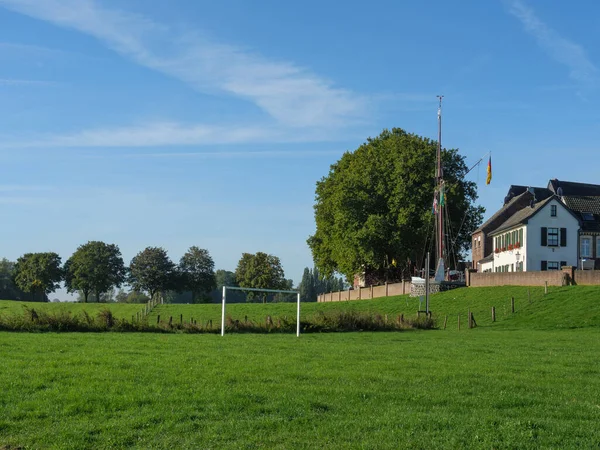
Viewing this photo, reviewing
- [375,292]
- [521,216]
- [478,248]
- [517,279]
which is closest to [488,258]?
[478,248]

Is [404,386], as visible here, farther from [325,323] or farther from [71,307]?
[71,307]

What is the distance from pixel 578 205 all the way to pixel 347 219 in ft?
85.6

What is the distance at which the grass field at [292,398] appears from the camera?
395 inches

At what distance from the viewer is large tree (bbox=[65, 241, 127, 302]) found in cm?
13150

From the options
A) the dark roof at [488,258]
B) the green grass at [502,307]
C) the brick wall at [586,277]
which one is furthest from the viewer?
the dark roof at [488,258]

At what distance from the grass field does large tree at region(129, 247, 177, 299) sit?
11303 cm

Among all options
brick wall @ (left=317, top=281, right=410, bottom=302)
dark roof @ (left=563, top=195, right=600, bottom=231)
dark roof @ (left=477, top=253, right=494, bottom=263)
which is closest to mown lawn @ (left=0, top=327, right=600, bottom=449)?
brick wall @ (left=317, top=281, right=410, bottom=302)

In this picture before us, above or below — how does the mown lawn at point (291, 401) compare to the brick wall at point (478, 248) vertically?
below

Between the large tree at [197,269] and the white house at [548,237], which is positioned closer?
the white house at [548,237]

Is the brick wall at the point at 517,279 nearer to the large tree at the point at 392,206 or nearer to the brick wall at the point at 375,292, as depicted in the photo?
the brick wall at the point at 375,292

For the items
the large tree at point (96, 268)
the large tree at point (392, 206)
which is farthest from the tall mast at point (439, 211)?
the large tree at point (96, 268)

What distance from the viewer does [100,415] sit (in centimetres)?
1125

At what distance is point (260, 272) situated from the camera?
125500 mm

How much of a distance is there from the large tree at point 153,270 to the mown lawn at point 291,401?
378 feet
